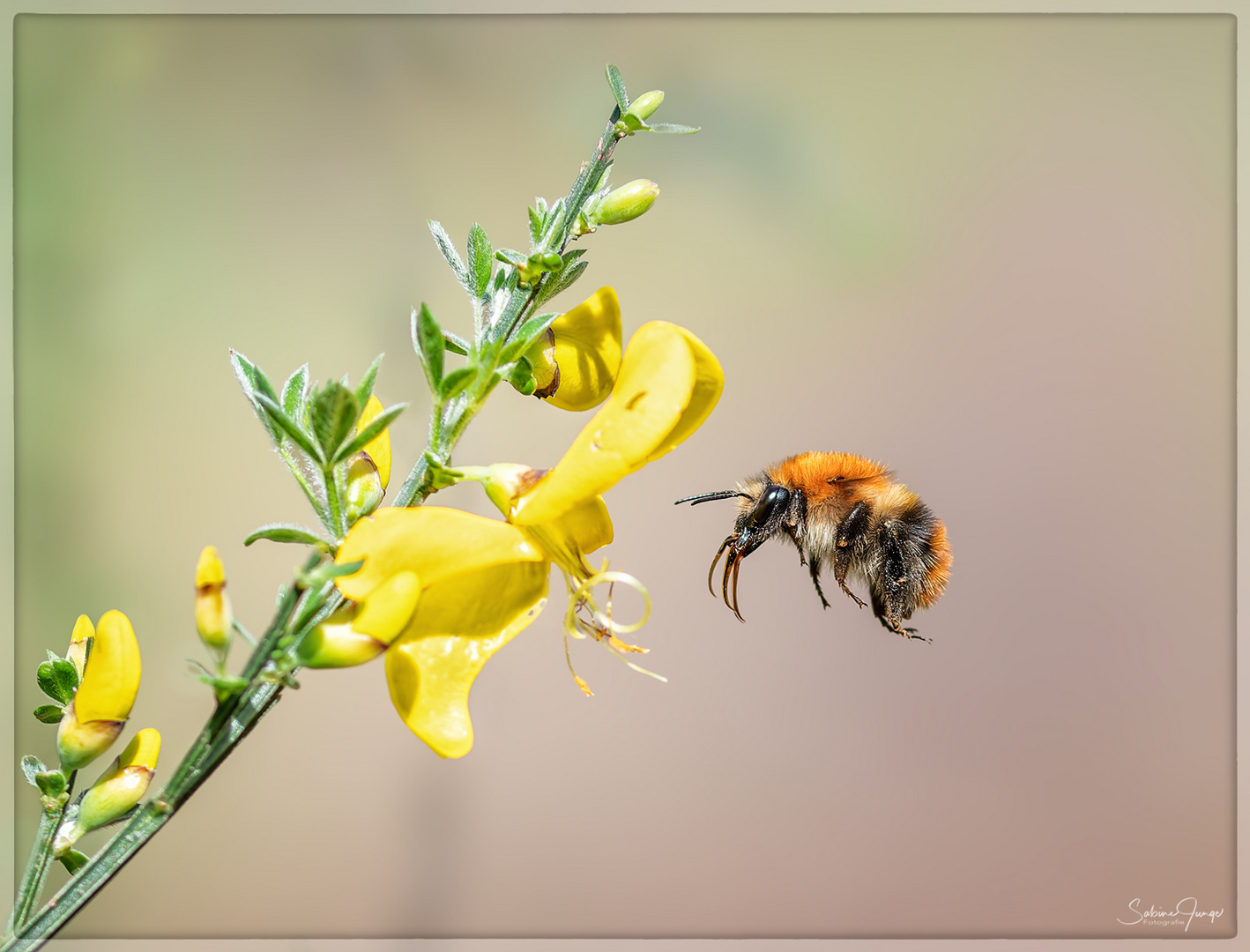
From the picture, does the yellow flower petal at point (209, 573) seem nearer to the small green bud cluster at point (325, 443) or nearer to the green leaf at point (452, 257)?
the small green bud cluster at point (325, 443)

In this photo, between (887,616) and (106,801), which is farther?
(887,616)

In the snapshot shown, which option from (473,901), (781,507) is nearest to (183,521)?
(473,901)

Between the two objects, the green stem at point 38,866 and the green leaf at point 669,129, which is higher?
the green leaf at point 669,129

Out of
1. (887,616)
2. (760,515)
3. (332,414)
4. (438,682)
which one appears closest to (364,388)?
(332,414)

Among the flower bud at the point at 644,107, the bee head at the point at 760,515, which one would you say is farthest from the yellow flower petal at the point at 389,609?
the bee head at the point at 760,515

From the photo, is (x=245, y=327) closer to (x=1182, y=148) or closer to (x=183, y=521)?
(x=183, y=521)

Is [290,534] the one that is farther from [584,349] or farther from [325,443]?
[584,349]
